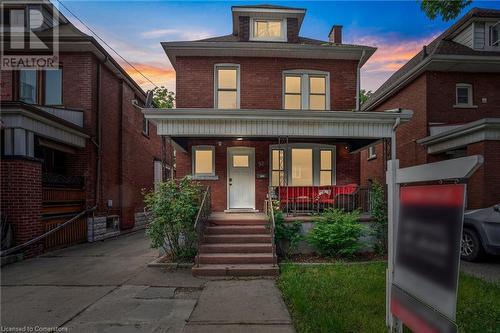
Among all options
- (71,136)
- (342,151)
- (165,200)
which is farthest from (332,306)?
(71,136)

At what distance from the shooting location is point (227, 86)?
12.4 metres

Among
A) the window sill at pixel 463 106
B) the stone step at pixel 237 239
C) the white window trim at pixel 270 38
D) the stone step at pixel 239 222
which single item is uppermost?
the white window trim at pixel 270 38

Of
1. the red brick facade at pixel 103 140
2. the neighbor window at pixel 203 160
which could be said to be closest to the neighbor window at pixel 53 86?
the red brick facade at pixel 103 140

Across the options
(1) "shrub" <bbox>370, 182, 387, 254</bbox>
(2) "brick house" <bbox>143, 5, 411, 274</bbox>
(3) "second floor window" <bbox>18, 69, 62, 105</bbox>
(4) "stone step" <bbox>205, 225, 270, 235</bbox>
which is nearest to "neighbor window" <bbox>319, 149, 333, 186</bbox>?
(2) "brick house" <bbox>143, 5, 411, 274</bbox>

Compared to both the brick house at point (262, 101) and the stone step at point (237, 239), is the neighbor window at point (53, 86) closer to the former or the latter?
the brick house at point (262, 101)

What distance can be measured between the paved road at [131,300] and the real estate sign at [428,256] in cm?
183

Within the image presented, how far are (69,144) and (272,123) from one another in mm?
6990

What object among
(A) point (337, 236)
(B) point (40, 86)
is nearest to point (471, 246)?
(A) point (337, 236)

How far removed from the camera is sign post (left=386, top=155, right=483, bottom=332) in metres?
2.40

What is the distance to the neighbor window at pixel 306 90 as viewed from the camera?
41.0ft

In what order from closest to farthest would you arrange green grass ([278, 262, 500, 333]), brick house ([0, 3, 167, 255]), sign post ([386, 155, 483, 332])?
1. sign post ([386, 155, 483, 332])
2. green grass ([278, 262, 500, 333])
3. brick house ([0, 3, 167, 255])

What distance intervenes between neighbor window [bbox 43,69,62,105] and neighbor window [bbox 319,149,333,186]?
32.4 ft

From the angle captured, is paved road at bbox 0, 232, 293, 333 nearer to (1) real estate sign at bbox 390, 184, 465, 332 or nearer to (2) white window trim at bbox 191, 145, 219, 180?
(1) real estate sign at bbox 390, 184, 465, 332

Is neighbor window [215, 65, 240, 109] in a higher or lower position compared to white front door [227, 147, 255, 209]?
higher
